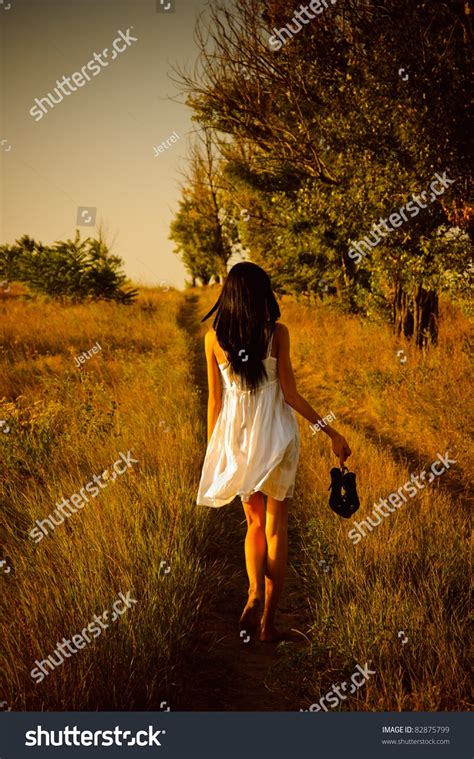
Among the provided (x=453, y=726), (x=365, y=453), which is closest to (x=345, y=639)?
(x=453, y=726)

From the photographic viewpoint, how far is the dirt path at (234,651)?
3232 millimetres

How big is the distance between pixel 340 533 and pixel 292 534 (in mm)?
892

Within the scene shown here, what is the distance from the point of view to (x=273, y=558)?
3.75m

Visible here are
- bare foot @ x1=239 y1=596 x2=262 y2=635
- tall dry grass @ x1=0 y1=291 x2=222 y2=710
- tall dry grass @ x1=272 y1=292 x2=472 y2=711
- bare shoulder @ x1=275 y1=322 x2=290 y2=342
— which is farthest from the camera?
bare foot @ x1=239 y1=596 x2=262 y2=635

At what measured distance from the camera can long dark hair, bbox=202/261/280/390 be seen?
3428 mm

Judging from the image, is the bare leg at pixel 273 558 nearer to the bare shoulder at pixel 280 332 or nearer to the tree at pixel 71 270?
the bare shoulder at pixel 280 332

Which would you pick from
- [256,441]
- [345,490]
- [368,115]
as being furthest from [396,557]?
[368,115]

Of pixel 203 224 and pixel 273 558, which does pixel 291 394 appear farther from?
pixel 203 224

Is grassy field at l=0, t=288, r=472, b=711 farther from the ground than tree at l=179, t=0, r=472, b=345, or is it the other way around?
tree at l=179, t=0, r=472, b=345

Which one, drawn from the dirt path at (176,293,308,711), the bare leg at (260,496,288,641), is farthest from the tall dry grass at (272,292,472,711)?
the bare leg at (260,496,288,641)

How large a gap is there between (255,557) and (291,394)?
1.07 meters

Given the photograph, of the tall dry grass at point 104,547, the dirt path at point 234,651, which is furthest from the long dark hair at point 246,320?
the dirt path at point 234,651

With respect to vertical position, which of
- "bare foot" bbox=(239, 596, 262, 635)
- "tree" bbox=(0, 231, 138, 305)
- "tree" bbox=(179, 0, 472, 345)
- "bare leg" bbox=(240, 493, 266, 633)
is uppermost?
"tree" bbox=(0, 231, 138, 305)

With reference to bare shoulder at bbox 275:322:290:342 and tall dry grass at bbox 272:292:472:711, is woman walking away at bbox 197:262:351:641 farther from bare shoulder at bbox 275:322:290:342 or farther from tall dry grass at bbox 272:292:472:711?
tall dry grass at bbox 272:292:472:711
